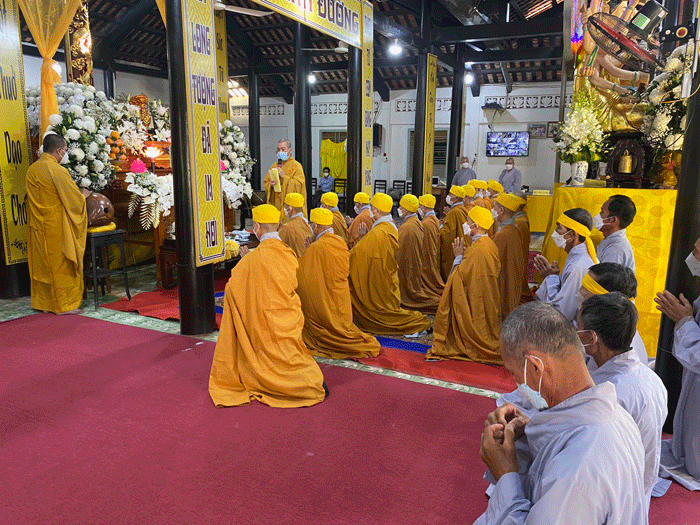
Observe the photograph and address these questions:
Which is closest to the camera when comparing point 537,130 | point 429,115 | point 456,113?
point 429,115

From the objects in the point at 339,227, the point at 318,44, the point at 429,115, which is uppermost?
the point at 318,44

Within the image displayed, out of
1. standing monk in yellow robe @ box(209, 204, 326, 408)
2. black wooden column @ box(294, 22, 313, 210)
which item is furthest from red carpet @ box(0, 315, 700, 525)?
black wooden column @ box(294, 22, 313, 210)

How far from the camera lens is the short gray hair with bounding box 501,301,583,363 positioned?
4.79 ft

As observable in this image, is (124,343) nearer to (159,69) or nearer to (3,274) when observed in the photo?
(3,274)

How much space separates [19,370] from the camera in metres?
4.42

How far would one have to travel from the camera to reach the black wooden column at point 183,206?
4844 mm

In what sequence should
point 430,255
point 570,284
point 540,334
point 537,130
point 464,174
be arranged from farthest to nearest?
point 537,130 < point 464,174 < point 430,255 < point 570,284 < point 540,334

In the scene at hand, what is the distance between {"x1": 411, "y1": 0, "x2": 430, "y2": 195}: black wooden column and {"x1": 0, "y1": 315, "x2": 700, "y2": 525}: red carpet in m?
7.94

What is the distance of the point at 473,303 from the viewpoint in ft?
16.1

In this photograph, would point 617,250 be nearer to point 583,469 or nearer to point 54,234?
point 583,469

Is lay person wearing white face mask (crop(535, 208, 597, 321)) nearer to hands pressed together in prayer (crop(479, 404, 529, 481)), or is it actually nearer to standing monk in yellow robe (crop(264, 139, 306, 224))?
hands pressed together in prayer (crop(479, 404, 529, 481))

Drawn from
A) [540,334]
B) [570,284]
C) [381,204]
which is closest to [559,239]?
[570,284]

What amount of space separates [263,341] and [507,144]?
1464 cm

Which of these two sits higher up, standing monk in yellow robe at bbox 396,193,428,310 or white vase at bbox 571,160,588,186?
white vase at bbox 571,160,588,186
